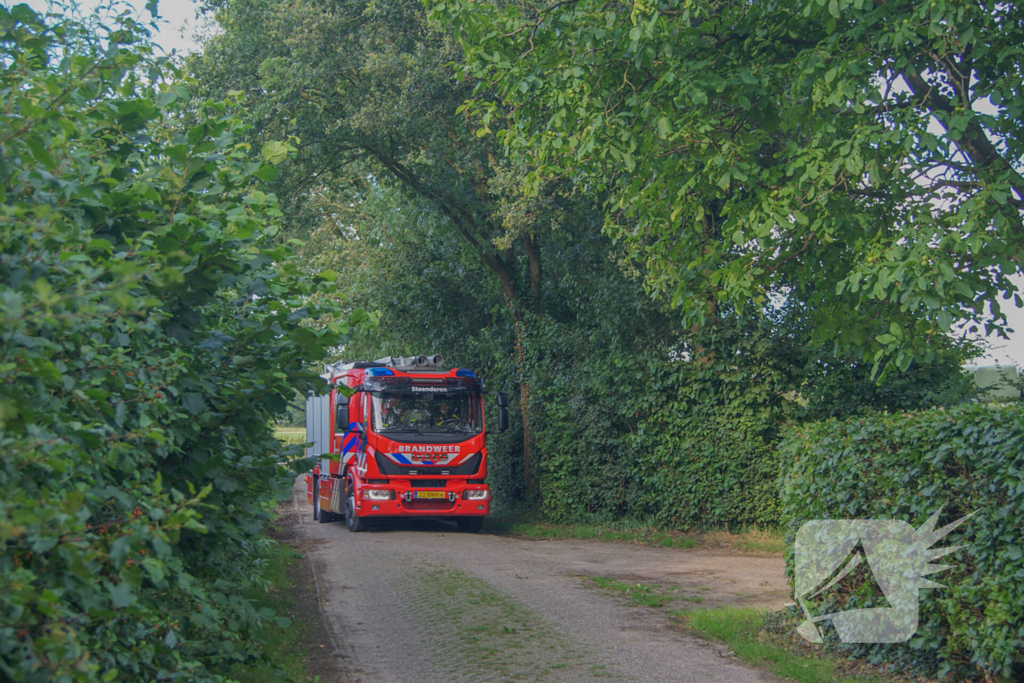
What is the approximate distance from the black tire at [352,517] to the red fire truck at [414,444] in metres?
0.02

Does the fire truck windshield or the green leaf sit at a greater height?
the green leaf

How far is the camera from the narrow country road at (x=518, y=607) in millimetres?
6949

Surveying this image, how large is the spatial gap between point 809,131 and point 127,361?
30.6 ft

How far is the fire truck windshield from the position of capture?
54.4 feet

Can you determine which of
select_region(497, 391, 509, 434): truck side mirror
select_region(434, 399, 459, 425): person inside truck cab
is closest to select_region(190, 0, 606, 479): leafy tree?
select_region(497, 391, 509, 434): truck side mirror

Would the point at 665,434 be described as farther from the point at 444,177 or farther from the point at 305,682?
the point at 305,682

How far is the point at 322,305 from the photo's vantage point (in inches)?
156

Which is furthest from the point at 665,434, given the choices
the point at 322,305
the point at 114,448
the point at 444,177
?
the point at 114,448

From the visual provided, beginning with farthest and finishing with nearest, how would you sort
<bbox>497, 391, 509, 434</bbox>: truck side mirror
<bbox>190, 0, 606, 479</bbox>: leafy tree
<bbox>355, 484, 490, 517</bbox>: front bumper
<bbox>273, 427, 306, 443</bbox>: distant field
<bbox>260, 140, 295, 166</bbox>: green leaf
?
<bbox>497, 391, 509, 434</bbox>: truck side mirror
<bbox>190, 0, 606, 479</bbox>: leafy tree
<bbox>355, 484, 490, 517</bbox>: front bumper
<bbox>273, 427, 306, 443</bbox>: distant field
<bbox>260, 140, 295, 166</bbox>: green leaf

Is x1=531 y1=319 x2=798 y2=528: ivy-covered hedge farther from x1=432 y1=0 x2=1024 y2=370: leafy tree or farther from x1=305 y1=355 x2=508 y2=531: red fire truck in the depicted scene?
x1=432 y1=0 x2=1024 y2=370: leafy tree
